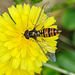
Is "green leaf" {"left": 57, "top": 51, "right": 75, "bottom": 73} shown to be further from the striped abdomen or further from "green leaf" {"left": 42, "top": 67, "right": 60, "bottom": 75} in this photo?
the striped abdomen

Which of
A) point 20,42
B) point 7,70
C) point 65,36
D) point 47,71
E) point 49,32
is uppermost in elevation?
point 49,32

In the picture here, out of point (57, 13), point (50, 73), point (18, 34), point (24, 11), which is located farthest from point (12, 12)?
point (57, 13)

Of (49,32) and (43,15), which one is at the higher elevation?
(43,15)

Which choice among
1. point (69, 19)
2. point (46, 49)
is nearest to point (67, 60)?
point (69, 19)

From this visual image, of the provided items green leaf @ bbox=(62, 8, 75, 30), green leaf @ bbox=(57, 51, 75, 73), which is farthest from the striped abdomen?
green leaf @ bbox=(62, 8, 75, 30)

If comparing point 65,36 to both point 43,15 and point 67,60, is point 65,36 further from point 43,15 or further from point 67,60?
point 43,15

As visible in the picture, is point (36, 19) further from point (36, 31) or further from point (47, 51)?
point (47, 51)
